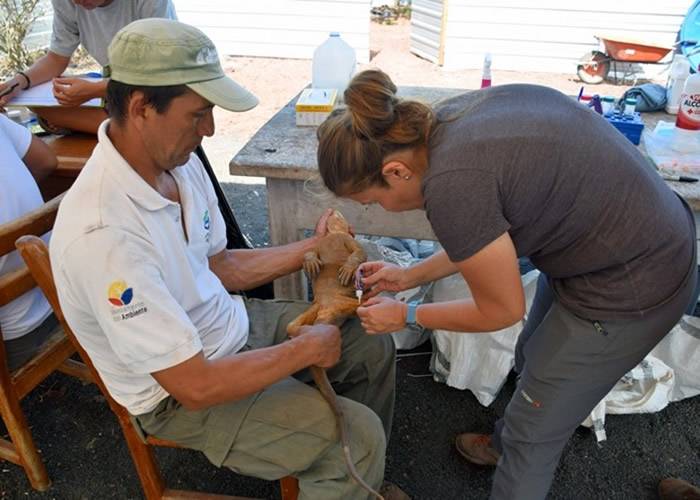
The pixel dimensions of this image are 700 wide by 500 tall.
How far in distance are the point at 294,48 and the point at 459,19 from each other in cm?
283

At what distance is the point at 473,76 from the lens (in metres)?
8.73

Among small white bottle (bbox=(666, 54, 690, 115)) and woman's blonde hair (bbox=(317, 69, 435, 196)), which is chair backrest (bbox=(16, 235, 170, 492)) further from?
small white bottle (bbox=(666, 54, 690, 115))

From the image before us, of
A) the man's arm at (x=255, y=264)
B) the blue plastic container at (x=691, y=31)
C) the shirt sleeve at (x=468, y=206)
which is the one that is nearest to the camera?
the shirt sleeve at (x=468, y=206)

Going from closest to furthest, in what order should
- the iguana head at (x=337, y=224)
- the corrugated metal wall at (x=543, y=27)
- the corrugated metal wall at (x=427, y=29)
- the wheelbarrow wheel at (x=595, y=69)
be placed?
the iguana head at (x=337, y=224)
the corrugated metal wall at (x=543, y=27)
the wheelbarrow wheel at (x=595, y=69)
the corrugated metal wall at (x=427, y=29)

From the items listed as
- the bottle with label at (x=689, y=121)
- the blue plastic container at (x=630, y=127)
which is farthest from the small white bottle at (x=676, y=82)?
the blue plastic container at (x=630, y=127)

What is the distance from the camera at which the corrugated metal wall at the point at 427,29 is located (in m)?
9.08

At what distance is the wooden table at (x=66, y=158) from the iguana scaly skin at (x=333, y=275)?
1.19m

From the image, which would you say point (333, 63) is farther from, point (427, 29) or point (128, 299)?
point (427, 29)

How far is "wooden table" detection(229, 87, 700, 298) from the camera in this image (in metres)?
2.40

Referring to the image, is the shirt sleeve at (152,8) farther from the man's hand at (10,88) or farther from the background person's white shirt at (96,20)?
the man's hand at (10,88)

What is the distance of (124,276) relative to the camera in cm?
140

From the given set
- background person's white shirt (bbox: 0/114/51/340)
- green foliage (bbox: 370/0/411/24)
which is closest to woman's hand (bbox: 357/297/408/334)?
background person's white shirt (bbox: 0/114/51/340)

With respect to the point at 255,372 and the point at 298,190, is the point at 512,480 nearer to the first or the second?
the point at 255,372

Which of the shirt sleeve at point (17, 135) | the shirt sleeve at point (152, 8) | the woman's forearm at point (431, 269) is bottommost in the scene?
the woman's forearm at point (431, 269)
